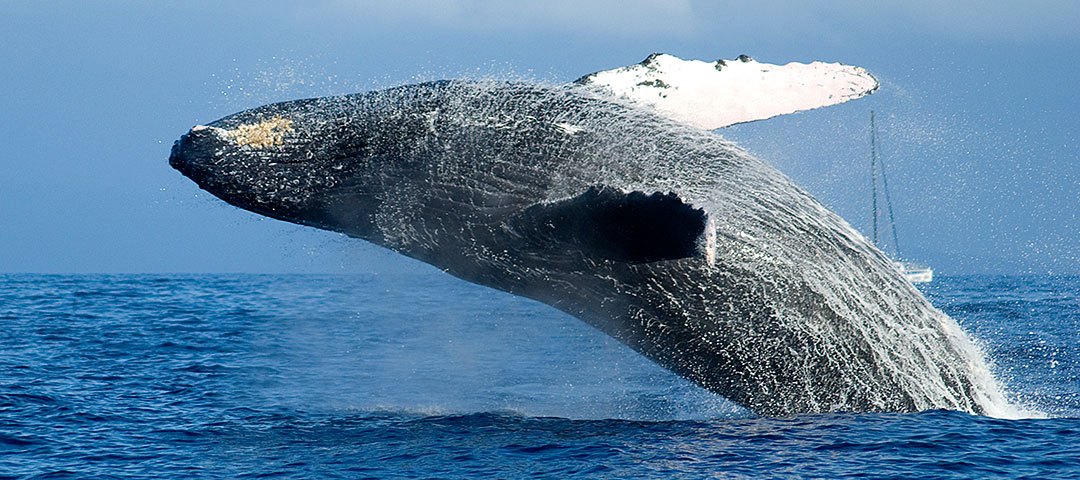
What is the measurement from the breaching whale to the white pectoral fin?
21cm

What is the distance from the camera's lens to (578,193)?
7750 millimetres

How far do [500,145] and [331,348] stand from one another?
10743mm

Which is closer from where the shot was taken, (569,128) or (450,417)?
(569,128)

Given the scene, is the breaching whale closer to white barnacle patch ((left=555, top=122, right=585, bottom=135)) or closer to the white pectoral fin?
white barnacle patch ((left=555, top=122, right=585, bottom=135))

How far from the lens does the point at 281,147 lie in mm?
8070

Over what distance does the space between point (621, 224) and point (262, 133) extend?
2931mm

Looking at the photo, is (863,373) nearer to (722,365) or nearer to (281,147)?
(722,365)

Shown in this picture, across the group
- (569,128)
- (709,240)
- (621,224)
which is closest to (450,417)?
(569,128)

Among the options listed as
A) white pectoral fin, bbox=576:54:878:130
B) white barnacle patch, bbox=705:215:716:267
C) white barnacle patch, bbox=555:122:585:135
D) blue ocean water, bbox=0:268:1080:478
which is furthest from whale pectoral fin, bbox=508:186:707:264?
white pectoral fin, bbox=576:54:878:130

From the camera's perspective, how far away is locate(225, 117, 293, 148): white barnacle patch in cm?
800

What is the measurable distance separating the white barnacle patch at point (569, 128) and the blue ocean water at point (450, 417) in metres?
1.76

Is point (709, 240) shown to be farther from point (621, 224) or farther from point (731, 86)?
point (731, 86)

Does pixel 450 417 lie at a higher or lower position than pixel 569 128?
lower

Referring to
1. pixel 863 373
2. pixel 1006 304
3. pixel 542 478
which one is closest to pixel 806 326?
pixel 863 373
